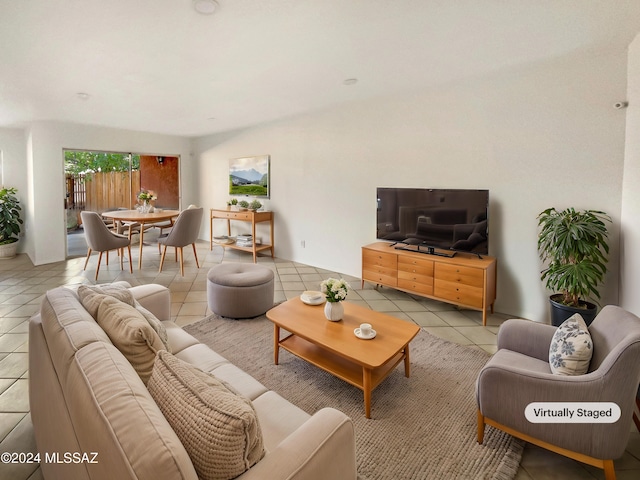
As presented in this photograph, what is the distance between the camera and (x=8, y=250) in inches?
223

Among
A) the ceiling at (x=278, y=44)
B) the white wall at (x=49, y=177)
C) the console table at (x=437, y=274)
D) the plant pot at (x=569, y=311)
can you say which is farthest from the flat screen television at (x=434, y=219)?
the white wall at (x=49, y=177)

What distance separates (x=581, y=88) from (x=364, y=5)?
2.04 meters

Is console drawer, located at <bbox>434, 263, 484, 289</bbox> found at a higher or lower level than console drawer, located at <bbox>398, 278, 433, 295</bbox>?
higher

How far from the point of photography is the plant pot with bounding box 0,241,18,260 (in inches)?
221

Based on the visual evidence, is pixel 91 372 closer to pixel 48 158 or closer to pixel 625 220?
pixel 625 220

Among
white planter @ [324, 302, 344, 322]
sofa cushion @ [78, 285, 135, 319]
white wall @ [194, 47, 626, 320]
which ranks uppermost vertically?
white wall @ [194, 47, 626, 320]

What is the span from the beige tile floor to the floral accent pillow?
1.28 ft

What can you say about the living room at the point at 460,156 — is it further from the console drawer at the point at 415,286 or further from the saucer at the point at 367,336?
the saucer at the point at 367,336

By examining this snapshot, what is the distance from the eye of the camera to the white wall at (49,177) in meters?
5.29

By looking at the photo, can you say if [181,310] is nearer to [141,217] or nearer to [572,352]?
[141,217]

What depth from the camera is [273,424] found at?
130 cm

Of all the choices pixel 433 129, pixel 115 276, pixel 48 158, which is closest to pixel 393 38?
pixel 433 129

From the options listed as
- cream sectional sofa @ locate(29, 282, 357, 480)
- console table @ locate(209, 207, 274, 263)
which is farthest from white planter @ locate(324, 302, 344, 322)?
console table @ locate(209, 207, 274, 263)

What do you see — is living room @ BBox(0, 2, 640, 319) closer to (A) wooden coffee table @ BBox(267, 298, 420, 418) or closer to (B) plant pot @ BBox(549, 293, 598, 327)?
(B) plant pot @ BBox(549, 293, 598, 327)
